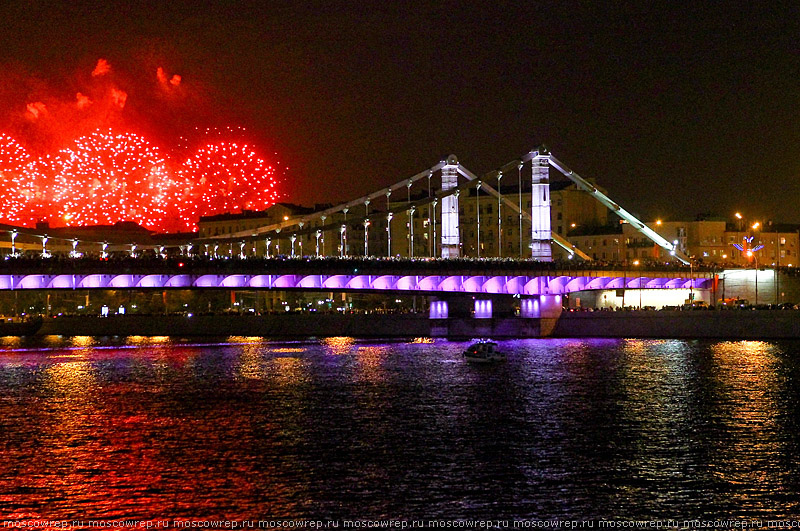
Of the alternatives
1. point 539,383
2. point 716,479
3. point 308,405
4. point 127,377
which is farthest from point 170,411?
point 716,479

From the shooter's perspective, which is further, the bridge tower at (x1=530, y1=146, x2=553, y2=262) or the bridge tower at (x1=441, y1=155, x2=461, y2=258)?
the bridge tower at (x1=441, y1=155, x2=461, y2=258)

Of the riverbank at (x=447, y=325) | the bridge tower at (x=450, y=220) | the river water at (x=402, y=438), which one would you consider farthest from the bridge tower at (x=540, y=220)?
the river water at (x=402, y=438)

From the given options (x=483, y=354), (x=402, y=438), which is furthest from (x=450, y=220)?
(x=402, y=438)

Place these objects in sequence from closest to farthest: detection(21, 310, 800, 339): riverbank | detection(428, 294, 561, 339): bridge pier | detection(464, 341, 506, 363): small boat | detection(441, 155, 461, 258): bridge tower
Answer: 1. detection(464, 341, 506, 363): small boat
2. detection(21, 310, 800, 339): riverbank
3. detection(428, 294, 561, 339): bridge pier
4. detection(441, 155, 461, 258): bridge tower

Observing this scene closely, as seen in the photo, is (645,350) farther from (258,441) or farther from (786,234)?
(786,234)

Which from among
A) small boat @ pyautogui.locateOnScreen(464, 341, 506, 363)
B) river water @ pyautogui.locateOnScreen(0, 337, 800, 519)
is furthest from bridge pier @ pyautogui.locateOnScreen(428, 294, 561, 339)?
river water @ pyautogui.locateOnScreen(0, 337, 800, 519)

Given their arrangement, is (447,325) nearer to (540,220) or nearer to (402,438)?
(540,220)

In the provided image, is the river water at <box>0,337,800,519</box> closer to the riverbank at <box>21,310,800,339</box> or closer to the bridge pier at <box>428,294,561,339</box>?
the riverbank at <box>21,310,800,339</box>
